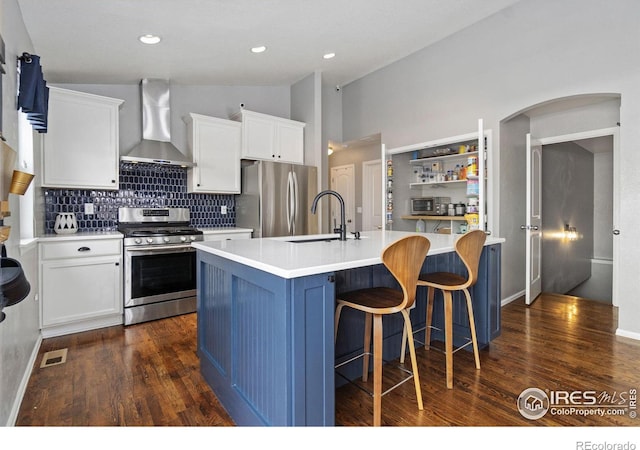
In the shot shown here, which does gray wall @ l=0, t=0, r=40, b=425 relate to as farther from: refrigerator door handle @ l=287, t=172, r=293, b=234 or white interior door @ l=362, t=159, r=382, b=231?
white interior door @ l=362, t=159, r=382, b=231

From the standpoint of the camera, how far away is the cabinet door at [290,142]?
15.1ft

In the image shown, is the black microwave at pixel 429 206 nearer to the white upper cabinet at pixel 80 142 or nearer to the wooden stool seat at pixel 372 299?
the wooden stool seat at pixel 372 299

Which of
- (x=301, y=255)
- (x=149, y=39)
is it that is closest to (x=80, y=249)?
(x=149, y=39)

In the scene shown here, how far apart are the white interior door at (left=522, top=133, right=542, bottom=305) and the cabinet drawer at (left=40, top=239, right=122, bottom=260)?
428 centimetres

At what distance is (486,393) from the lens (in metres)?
2.07

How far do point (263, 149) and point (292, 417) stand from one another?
11.7ft

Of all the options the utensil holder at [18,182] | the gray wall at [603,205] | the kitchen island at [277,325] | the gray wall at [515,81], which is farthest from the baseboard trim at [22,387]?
the gray wall at [603,205]

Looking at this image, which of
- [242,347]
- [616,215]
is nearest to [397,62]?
[616,215]

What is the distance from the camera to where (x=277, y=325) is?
1.46 meters

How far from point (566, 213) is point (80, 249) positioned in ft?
22.2

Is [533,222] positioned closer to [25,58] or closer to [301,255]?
[301,255]

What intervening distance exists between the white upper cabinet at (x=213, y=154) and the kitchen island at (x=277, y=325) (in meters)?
2.08

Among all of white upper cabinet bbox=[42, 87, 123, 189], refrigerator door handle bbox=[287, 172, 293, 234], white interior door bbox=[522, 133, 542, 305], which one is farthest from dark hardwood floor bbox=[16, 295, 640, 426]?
refrigerator door handle bbox=[287, 172, 293, 234]

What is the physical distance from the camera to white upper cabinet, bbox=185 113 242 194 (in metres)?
4.07
